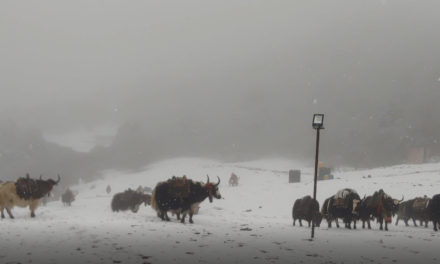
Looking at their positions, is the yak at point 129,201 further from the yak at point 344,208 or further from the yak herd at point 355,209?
the yak at point 344,208

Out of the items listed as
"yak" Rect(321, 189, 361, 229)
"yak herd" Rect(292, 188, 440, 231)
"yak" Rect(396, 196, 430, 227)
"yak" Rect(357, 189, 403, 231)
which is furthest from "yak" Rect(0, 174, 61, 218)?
"yak" Rect(396, 196, 430, 227)

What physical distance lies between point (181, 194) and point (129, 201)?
33.9 feet

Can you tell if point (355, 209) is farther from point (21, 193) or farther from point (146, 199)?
point (21, 193)

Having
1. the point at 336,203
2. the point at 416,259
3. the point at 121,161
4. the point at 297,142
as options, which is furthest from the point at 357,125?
the point at 416,259

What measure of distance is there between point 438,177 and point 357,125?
58241mm

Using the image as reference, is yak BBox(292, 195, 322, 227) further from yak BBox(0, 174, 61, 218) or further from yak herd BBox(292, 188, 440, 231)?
yak BBox(0, 174, 61, 218)

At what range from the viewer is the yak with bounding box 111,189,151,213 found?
24359mm

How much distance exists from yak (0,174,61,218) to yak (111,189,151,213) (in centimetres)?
806

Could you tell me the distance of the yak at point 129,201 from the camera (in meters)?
24.4

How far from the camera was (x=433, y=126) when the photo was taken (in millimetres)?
70312

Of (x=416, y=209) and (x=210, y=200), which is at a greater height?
(x=416, y=209)

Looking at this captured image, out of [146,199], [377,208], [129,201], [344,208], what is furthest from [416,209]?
[129,201]

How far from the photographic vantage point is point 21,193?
15742mm

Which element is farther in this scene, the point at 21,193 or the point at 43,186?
the point at 43,186
